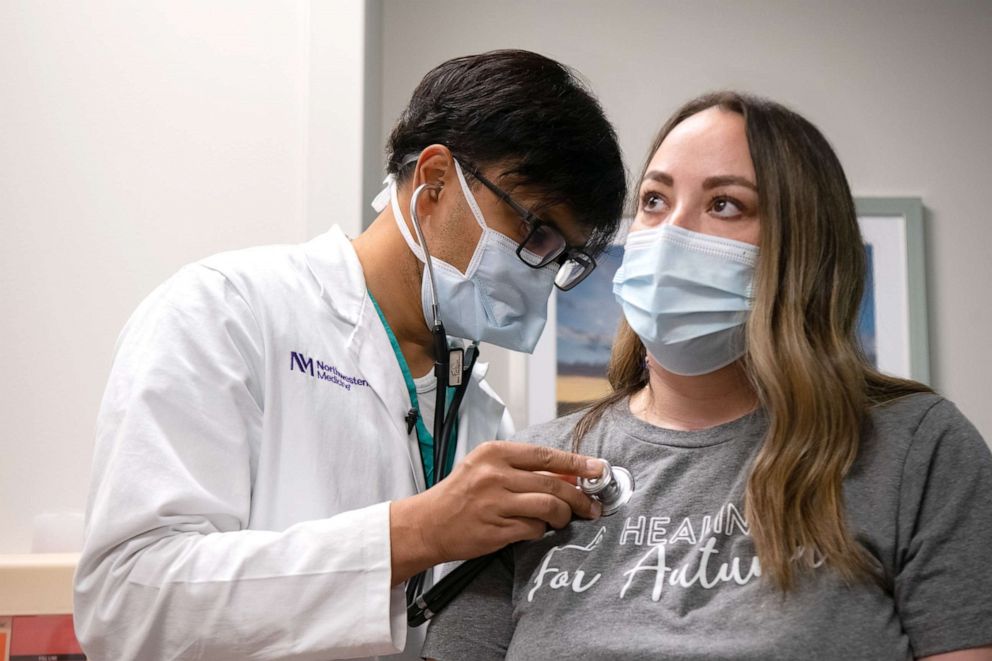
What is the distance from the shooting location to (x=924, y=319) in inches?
91.7

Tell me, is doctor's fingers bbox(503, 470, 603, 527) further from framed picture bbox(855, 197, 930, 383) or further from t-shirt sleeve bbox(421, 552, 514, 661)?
framed picture bbox(855, 197, 930, 383)

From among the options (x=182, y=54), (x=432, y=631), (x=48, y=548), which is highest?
(x=182, y=54)

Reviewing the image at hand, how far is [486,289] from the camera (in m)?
1.46

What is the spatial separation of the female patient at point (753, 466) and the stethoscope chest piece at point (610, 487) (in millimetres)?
15

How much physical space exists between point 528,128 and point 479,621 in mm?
688

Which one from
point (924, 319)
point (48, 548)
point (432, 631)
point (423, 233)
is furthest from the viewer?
point (924, 319)

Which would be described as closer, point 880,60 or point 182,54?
point 182,54

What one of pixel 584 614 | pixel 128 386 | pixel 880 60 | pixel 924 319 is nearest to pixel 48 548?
pixel 128 386

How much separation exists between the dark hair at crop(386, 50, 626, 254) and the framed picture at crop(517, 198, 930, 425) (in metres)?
0.89

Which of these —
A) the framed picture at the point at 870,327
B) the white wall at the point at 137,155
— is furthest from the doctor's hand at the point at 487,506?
the framed picture at the point at 870,327

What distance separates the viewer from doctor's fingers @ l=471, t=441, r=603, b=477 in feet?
3.70

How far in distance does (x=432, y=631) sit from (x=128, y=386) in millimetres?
481

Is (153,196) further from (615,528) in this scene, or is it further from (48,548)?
(615,528)

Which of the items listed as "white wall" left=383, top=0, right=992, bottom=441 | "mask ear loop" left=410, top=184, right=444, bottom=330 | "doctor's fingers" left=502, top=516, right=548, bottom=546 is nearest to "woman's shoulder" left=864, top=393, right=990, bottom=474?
"doctor's fingers" left=502, top=516, right=548, bottom=546
